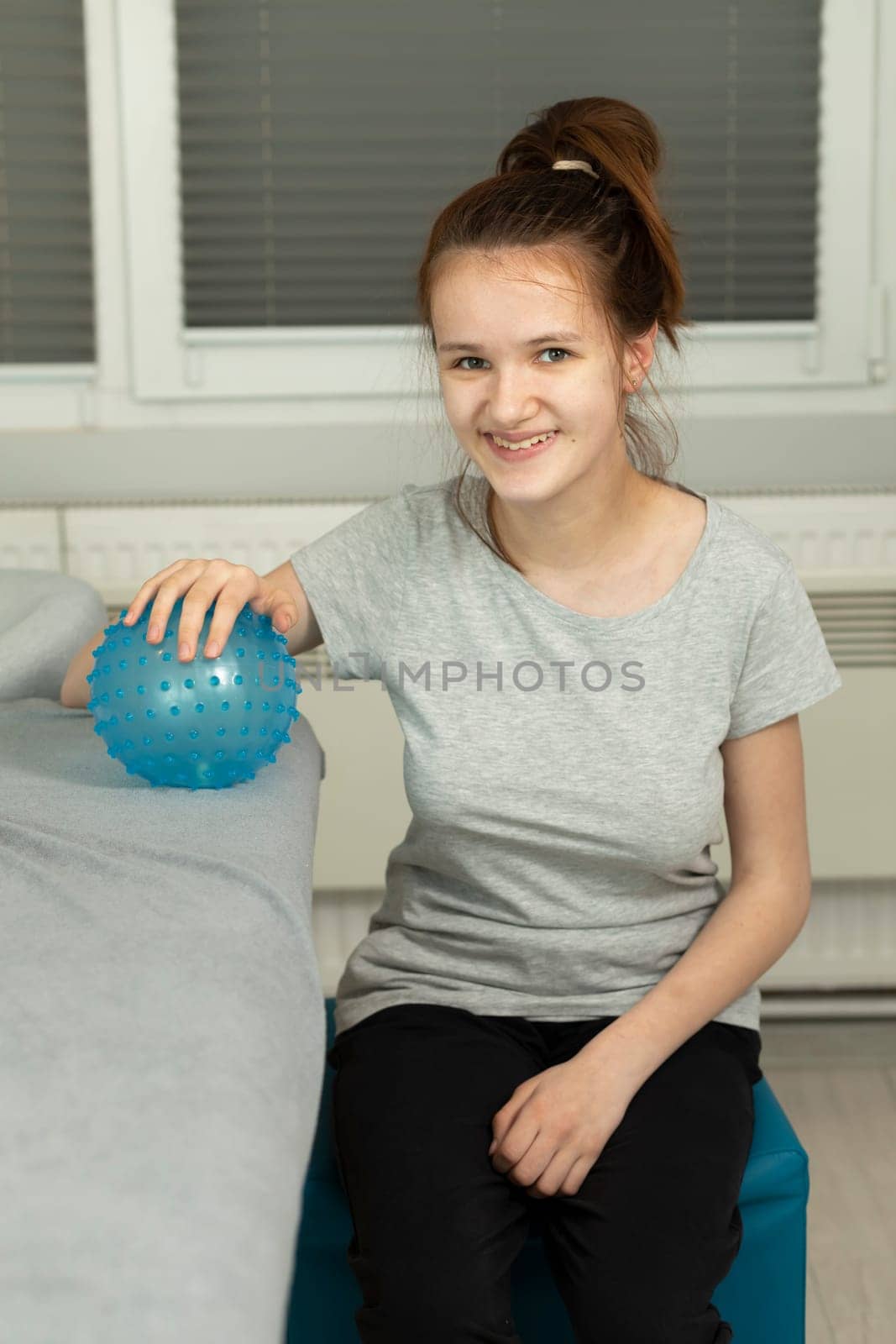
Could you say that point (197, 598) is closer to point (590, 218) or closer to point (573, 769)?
point (573, 769)

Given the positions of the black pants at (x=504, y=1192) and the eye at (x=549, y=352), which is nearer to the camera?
the black pants at (x=504, y=1192)

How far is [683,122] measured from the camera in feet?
7.31

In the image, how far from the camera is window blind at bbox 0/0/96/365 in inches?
85.6

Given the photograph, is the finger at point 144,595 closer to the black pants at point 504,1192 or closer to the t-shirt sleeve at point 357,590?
the t-shirt sleeve at point 357,590

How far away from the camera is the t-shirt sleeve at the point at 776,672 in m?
1.20

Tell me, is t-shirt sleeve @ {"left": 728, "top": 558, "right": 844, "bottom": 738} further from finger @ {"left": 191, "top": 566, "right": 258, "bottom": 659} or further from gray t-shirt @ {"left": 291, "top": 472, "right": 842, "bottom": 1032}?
finger @ {"left": 191, "top": 566, "right": 258, "bottom": 659}

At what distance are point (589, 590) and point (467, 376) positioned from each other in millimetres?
210

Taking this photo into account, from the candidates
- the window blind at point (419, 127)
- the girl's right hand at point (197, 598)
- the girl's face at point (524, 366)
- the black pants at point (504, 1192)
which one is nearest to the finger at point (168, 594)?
the girl's right hand at point (197, 598)

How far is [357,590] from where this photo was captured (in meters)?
1.28

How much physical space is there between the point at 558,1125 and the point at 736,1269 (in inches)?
9.0

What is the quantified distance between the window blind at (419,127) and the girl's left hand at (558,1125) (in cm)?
147

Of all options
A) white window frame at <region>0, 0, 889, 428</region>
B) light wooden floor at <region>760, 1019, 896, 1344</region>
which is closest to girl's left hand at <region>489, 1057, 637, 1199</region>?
light wooden floor at <region>760, 1019, 896, 1344</region>

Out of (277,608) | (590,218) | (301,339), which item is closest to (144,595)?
(277,608)

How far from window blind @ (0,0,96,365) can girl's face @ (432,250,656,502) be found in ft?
4.16
